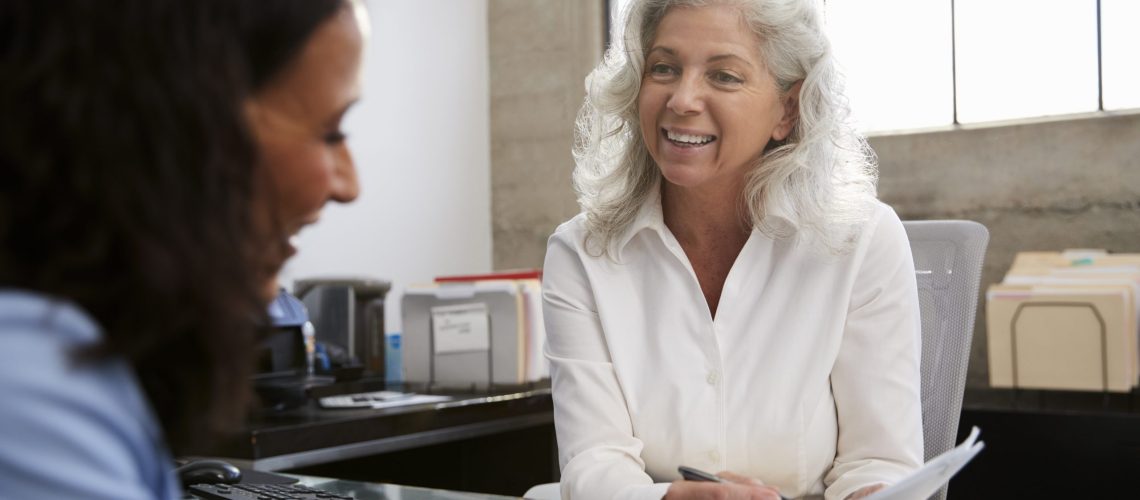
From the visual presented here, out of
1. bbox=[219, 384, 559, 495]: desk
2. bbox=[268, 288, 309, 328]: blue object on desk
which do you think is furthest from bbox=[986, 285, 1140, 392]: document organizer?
bbox=[268, 288, 309, 328]: blue object on desk

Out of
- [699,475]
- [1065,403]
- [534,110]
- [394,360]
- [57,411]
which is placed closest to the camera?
[57,411]

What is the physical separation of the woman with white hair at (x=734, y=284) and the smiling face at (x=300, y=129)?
1.02 metres

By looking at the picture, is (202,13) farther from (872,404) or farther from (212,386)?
(872,404)

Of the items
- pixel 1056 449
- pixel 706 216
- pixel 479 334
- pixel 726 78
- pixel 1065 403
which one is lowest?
pixel 1056 449

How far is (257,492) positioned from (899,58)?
3841 millimetres

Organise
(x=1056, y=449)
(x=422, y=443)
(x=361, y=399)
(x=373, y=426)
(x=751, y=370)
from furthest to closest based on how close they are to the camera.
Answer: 1. (x=1056, y=449)
2. (x=361, y=399)
3. (x=422, y=443)
4. (x=373, y=426)
5. (x=751, y=370)

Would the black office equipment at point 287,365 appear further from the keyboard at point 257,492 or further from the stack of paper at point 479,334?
the keyboard at point 257,492

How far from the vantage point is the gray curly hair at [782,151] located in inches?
65.0

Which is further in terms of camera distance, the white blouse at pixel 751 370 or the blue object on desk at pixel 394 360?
the blue object on desk at pixel 394 360

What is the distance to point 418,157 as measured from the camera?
5.23 meters

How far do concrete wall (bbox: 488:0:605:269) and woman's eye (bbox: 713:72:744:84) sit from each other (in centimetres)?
363

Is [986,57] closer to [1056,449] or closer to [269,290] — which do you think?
[1056,449]

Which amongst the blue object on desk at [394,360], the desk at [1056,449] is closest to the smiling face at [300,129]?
the desk at [1056,449]

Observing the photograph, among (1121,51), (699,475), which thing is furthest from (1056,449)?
(699,475)
